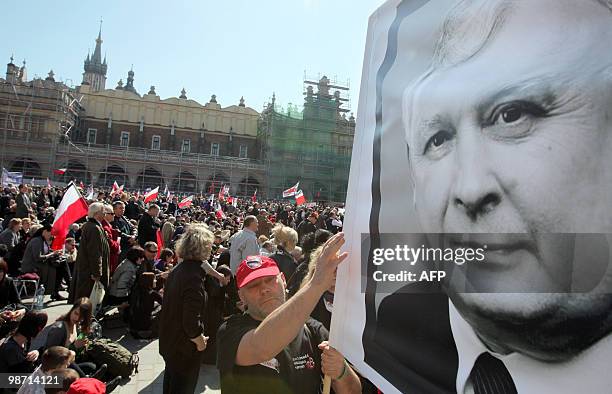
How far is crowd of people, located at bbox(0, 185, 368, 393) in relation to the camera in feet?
5.51

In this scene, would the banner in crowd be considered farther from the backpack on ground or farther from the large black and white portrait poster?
the large black and white portrait poster

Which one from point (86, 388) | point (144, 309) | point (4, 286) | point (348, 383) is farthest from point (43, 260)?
point (348, 383)

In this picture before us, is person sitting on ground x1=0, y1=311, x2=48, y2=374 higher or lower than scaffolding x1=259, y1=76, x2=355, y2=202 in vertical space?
lower

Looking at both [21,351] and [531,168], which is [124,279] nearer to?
[21,351]

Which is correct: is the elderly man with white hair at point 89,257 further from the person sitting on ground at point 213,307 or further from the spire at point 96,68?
the spire at point 96,68

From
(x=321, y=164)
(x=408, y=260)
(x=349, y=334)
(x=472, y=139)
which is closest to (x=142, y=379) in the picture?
(x=349, y=334)

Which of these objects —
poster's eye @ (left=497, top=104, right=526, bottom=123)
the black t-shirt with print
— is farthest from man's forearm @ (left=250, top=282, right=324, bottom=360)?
poster's eye @ (left=497, top=104, right=526, bottom=123)

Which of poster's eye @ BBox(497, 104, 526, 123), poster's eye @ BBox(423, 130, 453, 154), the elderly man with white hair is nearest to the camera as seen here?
poster's eye @ BBox(497, 104, 526, 123)

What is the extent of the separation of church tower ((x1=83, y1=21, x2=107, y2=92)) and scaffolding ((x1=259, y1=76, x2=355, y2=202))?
63.0m

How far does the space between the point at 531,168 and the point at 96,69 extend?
10129 centimetres

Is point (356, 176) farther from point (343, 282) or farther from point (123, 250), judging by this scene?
point (123, 250)

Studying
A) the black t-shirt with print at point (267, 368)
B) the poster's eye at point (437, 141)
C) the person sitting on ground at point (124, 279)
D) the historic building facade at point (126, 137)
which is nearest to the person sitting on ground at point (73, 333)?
the person sitting on ground at point (124, 279)

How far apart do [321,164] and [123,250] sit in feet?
105

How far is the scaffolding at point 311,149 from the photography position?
39125 millimetres
